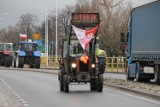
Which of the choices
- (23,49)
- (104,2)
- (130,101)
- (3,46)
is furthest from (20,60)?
(130,101)

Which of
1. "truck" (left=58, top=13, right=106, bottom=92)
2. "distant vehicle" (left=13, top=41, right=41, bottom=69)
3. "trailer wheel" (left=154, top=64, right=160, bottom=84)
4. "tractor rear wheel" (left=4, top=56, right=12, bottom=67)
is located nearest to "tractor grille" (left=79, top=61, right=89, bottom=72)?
"truck" (left=58, top=13, right=106, bottom=92)

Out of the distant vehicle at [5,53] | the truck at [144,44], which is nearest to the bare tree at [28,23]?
the distant vehicle at [5,53]

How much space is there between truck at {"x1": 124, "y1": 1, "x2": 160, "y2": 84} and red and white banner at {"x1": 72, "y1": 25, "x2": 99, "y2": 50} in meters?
4.97

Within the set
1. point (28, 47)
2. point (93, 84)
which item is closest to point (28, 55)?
point (28, 47)

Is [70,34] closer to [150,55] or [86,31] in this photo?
[86,31]

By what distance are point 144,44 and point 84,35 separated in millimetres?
7396

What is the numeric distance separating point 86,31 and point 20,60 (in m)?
39.0

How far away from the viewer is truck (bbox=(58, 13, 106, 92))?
22562mm

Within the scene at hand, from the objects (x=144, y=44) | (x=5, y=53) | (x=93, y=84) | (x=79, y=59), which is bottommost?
(x=93, y=84)

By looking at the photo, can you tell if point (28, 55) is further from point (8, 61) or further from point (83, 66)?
point (83, 66)

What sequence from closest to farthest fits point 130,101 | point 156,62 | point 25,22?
point 130,101 < point 156,62 < point 25,22

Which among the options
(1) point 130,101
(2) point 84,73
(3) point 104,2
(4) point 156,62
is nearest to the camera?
(1) point 130,101

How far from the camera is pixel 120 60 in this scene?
5150 centimetres

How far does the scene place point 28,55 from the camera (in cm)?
6247
